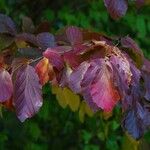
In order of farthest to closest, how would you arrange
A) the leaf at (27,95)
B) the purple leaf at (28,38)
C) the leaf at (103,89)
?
the purple leaf at (28,38)
the leaf at (27,95)
the leaf at (103,89)

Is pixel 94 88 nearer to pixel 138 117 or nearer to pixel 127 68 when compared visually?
pixel 127 68

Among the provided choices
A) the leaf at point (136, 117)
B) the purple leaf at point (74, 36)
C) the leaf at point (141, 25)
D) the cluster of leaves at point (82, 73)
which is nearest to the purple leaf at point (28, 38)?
the cluster of leaves at point (82, 73)

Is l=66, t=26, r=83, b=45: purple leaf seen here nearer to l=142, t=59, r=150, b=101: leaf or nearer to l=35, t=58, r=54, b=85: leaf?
l=35, t=58, r=54, b=85: leaf

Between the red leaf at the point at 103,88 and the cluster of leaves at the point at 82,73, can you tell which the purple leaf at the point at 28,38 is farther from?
the red leaf at the point at 103,88

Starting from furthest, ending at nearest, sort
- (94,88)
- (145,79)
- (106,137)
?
(106,137) < (145,79) < (94,88)

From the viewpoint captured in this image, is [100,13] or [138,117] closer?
[138,117]

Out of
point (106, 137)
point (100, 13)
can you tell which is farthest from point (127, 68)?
point (106, 137)
